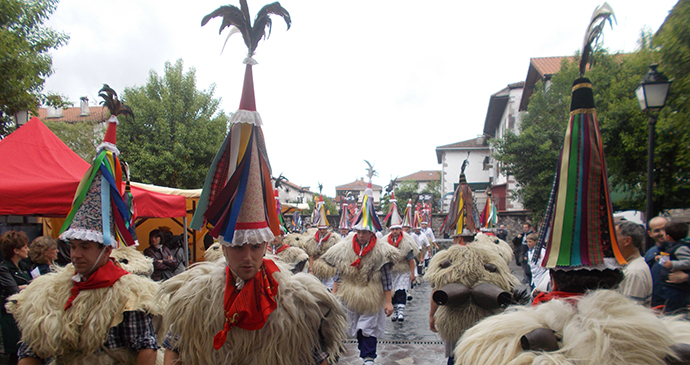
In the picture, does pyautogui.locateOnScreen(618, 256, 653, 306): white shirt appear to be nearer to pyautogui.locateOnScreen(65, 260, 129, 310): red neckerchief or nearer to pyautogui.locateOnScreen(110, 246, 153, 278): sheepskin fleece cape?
pyautogui.locateOnScreen(65, 260, 129, 310): red neckerchief

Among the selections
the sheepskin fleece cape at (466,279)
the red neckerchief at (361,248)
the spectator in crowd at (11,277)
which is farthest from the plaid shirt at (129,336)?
the red neckerchief at (361,248)

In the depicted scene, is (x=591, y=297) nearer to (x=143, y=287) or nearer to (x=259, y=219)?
(x=259, y=219)

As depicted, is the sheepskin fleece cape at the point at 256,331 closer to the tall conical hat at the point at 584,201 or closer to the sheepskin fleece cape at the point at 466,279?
the tall conical hat at the point at 584,201

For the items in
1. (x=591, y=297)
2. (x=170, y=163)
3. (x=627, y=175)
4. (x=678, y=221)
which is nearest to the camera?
(x=591, y=297)

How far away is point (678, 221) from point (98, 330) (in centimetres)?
561

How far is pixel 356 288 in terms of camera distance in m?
5.69

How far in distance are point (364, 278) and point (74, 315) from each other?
3.73 meters

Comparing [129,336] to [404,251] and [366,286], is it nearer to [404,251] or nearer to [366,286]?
[366,286]

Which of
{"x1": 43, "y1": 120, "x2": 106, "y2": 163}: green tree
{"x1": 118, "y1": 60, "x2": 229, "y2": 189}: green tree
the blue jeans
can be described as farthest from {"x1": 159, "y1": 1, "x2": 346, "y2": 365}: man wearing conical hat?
{"x1": 43, "y1": 120, "x2": 106, "y2": 163}: green tree

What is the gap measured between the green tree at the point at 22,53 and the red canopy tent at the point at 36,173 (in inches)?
137

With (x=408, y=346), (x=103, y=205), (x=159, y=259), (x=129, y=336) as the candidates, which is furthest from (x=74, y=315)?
(x=408, y=346)

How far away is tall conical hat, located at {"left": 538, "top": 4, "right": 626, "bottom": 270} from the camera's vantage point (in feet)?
6.33

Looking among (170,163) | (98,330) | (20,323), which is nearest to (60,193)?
(20,323)

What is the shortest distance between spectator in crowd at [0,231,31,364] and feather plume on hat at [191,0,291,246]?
10.8 feet
